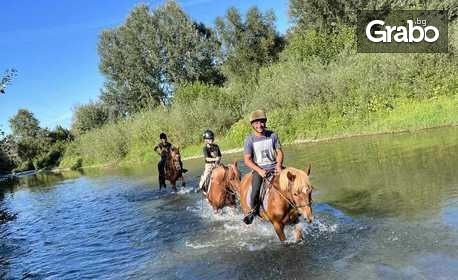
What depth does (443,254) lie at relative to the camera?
7906 millimetres

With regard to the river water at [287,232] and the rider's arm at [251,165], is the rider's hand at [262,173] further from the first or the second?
the river water at [287,232]

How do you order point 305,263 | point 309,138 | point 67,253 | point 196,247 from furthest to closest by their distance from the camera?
point 309,138 < point 67,253 < point 196,247 < point 305,263

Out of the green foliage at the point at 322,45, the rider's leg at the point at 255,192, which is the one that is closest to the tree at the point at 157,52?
the green foliage at the point at 322,45

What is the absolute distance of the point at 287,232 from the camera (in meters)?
10.7

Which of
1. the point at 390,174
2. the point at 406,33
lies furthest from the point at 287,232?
the point at 406,33

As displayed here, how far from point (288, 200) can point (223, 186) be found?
15.3ft

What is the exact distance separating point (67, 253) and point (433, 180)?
10.5 m

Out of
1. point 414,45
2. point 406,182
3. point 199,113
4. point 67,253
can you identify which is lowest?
point 67,253

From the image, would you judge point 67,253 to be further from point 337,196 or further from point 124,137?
point 124,137

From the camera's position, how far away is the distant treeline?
32156 millimetres

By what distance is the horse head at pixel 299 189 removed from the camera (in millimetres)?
8289

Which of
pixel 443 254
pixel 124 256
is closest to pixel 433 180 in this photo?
pixel 443 254

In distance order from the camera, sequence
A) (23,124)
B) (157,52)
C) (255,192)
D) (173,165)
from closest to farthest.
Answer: (255,192)
(173,165)
(157,52)
(23,124)

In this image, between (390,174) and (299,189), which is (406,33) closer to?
(390,174)
